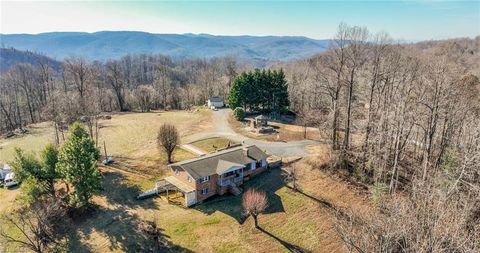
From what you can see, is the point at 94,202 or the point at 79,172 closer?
the point at 79,172

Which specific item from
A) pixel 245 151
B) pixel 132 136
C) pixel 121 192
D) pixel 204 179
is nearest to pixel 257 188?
pixel 245 151

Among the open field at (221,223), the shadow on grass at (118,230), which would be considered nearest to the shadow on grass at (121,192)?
the shadow on grass at (118,230)

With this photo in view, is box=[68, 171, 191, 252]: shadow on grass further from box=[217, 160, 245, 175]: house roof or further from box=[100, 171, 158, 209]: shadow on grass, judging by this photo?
box=[217, 160, 245, 175]: house roof

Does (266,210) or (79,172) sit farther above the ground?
(79,172)

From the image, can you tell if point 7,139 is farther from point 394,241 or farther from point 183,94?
point 394,241

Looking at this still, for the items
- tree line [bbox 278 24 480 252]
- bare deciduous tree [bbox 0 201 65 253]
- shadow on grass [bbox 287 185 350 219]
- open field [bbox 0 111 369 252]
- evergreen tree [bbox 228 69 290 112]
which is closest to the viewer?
tree line [bbox 278 24 480 252]

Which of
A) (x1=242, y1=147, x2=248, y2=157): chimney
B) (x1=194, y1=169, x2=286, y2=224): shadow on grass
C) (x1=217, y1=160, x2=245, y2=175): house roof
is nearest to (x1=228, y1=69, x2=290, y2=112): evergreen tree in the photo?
(x1=242, y1=147, x2=248, y2=157): chimney

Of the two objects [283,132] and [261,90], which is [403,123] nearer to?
[283,132]

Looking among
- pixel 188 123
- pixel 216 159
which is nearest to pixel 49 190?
pixel 216 159
